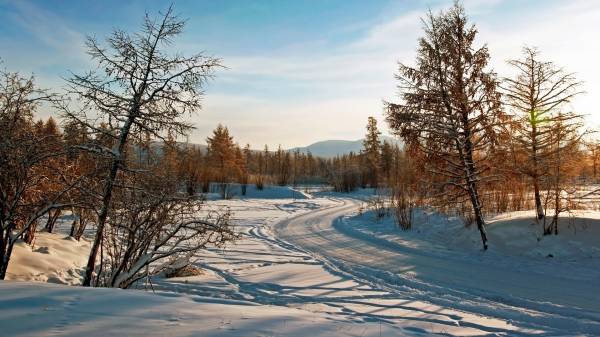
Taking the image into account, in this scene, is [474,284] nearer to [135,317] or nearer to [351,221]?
[135,317]

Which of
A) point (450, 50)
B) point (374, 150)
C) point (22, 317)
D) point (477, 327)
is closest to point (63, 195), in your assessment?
point (22, 317)

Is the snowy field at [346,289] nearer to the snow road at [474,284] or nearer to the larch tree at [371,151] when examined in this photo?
the snow road at [474,284]

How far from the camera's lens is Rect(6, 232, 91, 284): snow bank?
917 centimetres

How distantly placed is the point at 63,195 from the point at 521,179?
13.8 meters

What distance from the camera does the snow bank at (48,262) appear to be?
9172 millimetres

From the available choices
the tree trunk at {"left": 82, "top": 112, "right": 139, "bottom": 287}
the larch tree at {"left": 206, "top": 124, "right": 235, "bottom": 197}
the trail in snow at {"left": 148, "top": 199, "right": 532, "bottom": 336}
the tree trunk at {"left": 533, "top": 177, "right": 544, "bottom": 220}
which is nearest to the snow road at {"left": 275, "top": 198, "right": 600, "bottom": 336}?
the trail in snow at {"left": 148, "top": 199, "right": 532, "bottom": 336}

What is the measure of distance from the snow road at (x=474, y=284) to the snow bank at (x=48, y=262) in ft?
20.6

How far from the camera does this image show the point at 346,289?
28.9 ft

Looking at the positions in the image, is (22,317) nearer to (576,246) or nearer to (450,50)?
(576,246)

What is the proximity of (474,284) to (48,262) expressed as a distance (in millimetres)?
9496

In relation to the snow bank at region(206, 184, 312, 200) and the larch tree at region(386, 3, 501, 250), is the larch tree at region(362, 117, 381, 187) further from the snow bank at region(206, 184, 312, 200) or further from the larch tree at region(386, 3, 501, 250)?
the larch tree at region(386, 3, 501, 250)

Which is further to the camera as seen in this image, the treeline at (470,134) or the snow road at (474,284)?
the treeline at (470,134)

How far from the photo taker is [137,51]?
746cm

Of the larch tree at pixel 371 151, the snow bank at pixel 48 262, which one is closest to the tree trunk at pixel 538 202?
the snow bank at pixel 48 262
